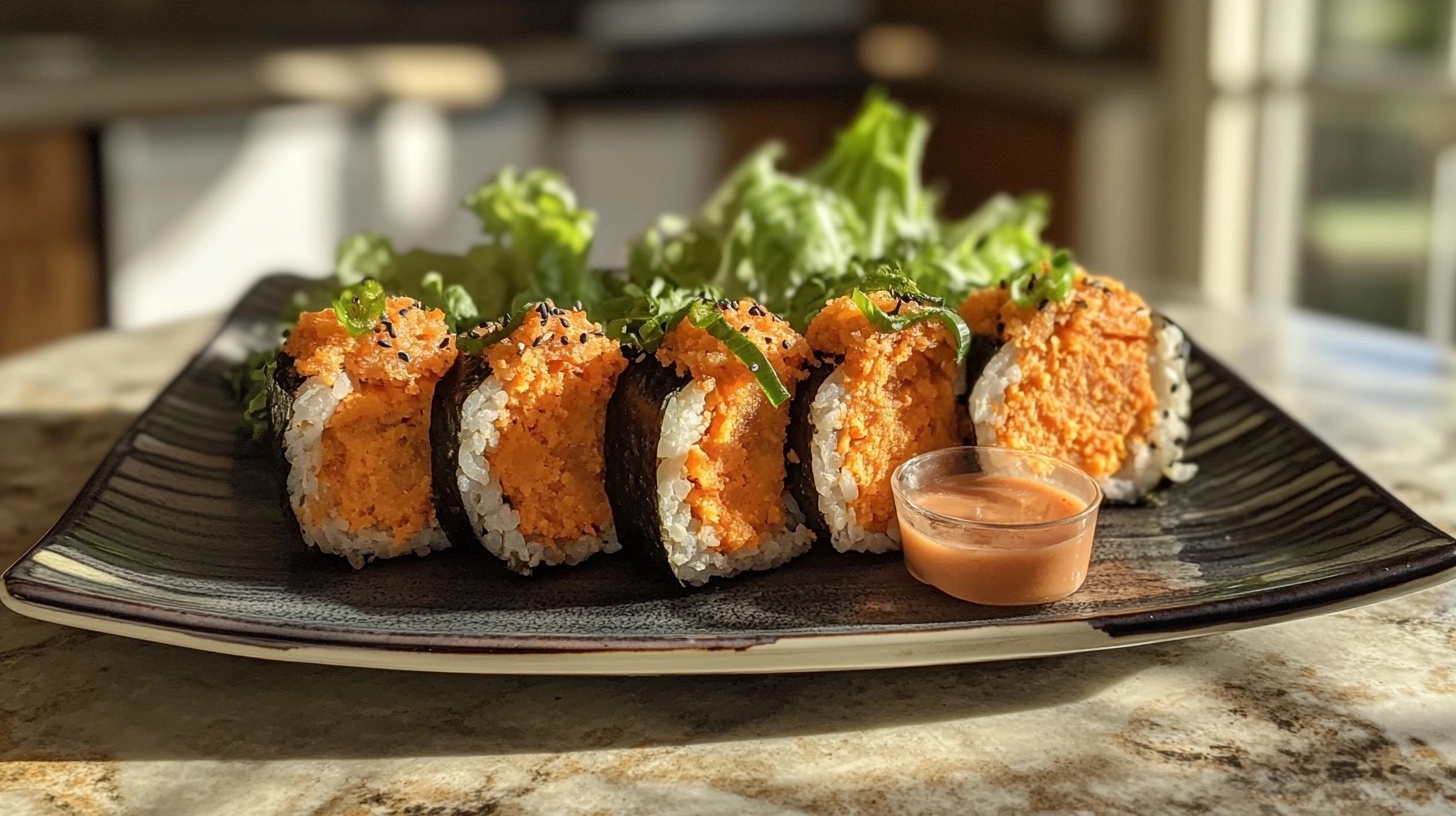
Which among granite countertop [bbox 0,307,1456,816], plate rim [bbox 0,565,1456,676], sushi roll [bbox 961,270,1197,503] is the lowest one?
granite countertop [bbox 0,307,1456,816]

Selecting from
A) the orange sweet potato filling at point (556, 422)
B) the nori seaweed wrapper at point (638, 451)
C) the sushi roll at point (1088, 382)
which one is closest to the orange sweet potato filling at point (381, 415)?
the orange sweet potato filling at point (556, 422)

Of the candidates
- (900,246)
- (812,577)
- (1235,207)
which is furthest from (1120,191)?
(812,577)

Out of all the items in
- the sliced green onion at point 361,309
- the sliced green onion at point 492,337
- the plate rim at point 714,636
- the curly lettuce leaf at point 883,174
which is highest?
the curly lettuce leaf at point 883,174

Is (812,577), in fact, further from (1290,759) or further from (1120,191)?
(1120,191)

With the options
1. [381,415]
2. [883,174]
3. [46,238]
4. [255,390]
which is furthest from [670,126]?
[381,415]

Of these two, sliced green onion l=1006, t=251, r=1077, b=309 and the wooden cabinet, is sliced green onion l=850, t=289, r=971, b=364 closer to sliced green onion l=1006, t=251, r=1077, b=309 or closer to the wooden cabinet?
sliced green onion l=1006, t=251, r=1077, b=309

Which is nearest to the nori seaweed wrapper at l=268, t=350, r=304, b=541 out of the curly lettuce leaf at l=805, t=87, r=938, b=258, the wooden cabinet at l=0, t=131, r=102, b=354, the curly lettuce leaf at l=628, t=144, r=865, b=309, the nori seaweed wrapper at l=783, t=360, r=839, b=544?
the nori seaweed wrapper at l=783, t=360, r=839, b=544

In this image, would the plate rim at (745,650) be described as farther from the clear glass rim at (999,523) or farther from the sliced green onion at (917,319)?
the sliced green onion at (917,319)
